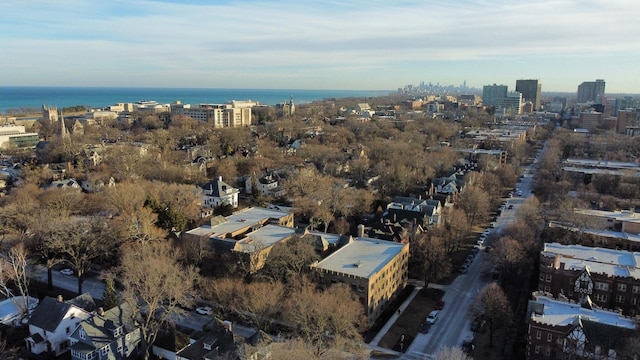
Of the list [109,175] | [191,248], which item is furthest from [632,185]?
[109,175]

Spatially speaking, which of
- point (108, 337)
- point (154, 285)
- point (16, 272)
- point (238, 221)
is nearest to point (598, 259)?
point (238, 221)

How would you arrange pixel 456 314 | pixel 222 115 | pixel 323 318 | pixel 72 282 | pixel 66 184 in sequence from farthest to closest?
pixel 222 115
pixel 66 184
pixel 72 282
pixel 456 314
pixel 323 318

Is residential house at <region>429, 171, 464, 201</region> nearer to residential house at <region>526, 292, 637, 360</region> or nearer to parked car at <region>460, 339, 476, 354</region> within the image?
parked car at <region>460, 339, 476, 354</region>

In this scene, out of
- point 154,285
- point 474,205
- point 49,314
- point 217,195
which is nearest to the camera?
point 154,285

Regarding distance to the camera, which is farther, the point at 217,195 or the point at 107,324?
the point at 217,195

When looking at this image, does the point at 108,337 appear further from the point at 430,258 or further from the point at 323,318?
the point at 430,258

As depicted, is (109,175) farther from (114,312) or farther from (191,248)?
(114,312)

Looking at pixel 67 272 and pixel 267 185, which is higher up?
pixel 267 185

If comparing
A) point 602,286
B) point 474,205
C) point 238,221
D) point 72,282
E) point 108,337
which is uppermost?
point 474,205

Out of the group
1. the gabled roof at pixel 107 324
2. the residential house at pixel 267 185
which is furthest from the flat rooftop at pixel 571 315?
the residential house at pixel 267 185
